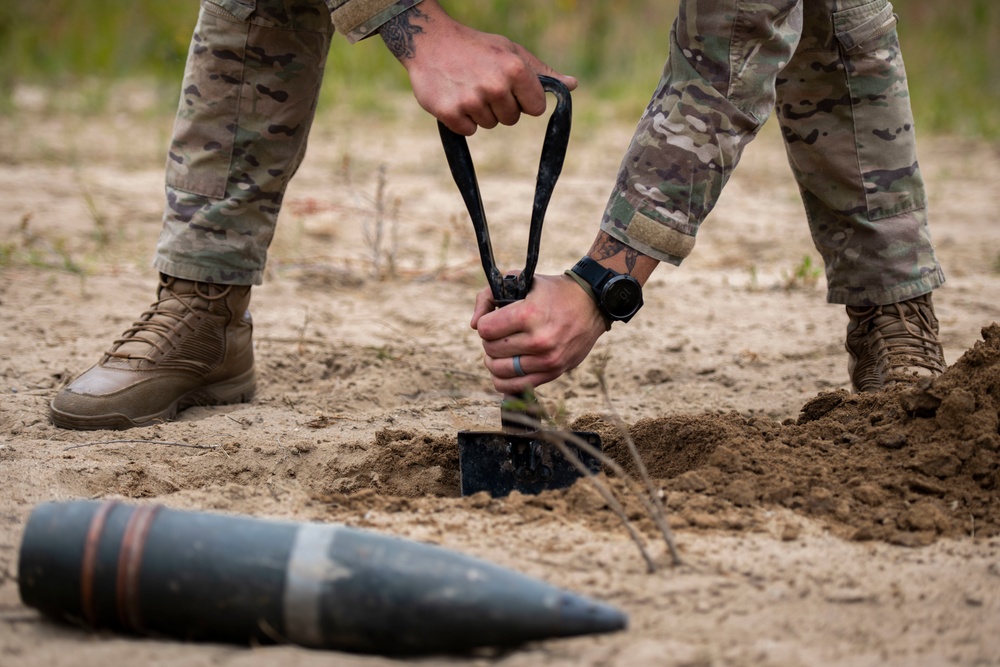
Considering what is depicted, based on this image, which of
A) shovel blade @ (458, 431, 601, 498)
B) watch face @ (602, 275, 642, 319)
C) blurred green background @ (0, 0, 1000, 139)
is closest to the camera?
watch face @ (602, 275, 642, 319)

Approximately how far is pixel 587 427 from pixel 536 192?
2.12ft

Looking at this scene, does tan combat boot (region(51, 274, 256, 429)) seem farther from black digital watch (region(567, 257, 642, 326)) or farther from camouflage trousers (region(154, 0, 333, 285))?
black digital watch (region(567, 257, 642, 326))

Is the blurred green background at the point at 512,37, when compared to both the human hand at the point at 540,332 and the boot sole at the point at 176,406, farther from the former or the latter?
the human hand at the point at 540,332

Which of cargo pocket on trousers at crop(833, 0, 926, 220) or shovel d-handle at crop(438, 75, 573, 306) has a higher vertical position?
cargo pocket on trousers at crop(833, 0, 926, 220)

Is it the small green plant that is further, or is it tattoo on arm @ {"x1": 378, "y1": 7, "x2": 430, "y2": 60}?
the small green plant

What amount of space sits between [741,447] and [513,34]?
6.79 meters

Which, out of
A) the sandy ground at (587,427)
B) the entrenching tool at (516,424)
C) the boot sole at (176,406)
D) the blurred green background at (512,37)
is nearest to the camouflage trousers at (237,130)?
the boot sole at (176,406)

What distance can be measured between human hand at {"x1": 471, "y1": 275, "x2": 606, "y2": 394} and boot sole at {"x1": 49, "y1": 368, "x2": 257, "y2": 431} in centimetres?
105

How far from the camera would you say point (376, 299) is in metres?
3.72

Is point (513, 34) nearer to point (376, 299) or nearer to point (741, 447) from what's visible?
point (376, 299)

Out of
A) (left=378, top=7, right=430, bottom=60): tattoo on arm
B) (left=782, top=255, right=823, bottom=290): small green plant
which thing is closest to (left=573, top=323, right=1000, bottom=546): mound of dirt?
(left=378, top=7, right=430, bottom=60): tattoo on arm

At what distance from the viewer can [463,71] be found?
5.95ft

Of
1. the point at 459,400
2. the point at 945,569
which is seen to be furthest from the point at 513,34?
the point at 945,569

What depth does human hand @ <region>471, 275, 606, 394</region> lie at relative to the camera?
185 centimetres
